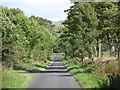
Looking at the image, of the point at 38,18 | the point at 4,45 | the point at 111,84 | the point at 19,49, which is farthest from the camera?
the point at 38,18

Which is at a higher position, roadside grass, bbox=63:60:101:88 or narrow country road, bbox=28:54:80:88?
roadside grass, bbox=63:60:101:88

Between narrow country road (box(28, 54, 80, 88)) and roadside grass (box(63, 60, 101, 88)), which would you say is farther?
narrow country road (box(28, 54, 80, 88))

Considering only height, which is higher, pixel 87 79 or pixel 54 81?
pixel 87 79

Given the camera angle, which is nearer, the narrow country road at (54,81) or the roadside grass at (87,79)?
the roadside grass at (87,79)

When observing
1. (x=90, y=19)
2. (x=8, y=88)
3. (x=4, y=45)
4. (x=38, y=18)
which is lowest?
(x=8, y=88)

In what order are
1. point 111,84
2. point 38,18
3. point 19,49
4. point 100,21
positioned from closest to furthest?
1. point 111,84
2. point 19,49
3. point 100,21
4. point 38,18

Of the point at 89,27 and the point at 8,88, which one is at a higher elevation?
the point at 89,27

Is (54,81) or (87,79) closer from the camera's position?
(87,79)

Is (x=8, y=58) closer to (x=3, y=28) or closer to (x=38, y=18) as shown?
(x=3, y=28)

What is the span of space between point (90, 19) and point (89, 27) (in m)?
1.21

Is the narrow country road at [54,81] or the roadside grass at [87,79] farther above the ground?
the roadside grass at [87,79]

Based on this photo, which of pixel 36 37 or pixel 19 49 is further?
pixel 36 37

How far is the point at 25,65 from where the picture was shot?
55.3 metres

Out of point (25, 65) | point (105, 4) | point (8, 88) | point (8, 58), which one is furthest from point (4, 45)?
point (8, 88)
